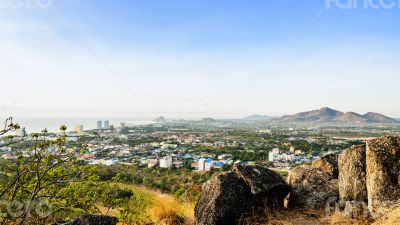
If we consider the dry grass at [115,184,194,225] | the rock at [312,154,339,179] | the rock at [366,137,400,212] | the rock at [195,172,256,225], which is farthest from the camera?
the rock at [312,154,339,179]

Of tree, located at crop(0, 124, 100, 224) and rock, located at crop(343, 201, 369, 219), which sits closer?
tree, located at crop(0, 124, 100, 224)

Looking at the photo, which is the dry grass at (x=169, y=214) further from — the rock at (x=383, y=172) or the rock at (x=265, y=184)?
the rock at (x=383, y=172)

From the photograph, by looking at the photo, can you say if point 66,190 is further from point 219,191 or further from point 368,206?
point 368,206

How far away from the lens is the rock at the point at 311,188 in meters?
10.3

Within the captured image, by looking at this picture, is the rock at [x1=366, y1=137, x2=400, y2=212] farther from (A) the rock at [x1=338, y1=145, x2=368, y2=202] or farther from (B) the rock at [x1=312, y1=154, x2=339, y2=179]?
(B) the rock at [x1=312, y1=154, x2=339, y2=179]

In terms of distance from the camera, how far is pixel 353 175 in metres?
9.23

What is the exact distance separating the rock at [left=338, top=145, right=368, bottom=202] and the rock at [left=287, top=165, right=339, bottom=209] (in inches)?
27.9

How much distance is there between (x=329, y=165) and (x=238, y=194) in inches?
158

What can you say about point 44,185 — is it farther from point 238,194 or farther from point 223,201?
point 238,194

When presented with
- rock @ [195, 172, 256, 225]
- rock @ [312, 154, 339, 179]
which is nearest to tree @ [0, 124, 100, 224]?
rock @ [195, 172, 256, 225]

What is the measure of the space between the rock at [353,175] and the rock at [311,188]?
0.71 meters

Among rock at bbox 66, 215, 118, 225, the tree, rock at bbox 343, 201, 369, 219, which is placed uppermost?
the tree

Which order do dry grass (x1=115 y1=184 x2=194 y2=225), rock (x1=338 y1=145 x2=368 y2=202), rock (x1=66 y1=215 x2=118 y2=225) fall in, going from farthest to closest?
dry grass (x1=115 y1=184 x2=194 y2=225) < rock (x1=338 y1=145 x2=368 y2=202) < rock (x1=66 y1=215 x2=118 y2=225)

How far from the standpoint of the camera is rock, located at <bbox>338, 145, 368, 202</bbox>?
9070 mm
